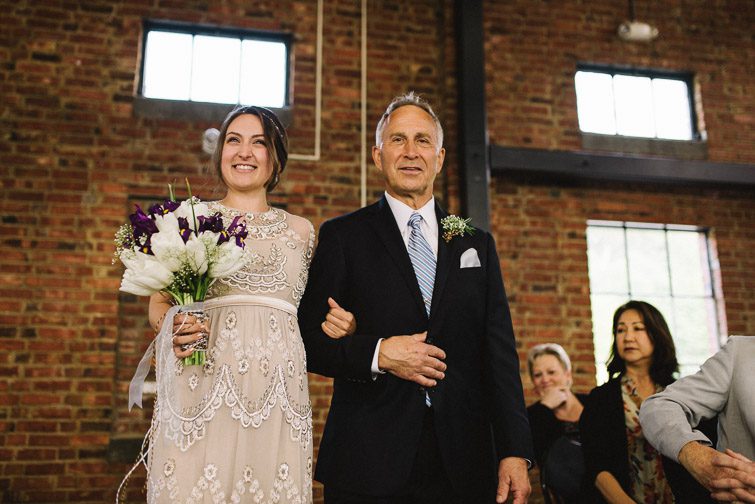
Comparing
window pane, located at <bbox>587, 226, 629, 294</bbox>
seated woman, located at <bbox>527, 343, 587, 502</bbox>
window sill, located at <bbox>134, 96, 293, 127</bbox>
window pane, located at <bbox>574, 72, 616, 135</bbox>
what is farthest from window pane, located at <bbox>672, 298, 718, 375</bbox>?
window sill, located at <bbox>134, 96, 293, 127</bbox>

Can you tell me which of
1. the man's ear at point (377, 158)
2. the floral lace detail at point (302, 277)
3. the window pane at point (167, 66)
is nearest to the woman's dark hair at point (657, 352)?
the man's ear at point (377, 158)

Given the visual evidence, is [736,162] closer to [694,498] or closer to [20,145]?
[694,498]

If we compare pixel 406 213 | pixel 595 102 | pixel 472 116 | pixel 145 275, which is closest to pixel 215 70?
pixel 472 116

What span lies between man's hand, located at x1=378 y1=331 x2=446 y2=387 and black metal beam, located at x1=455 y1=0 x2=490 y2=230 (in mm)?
3157

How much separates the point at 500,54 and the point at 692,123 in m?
1.78

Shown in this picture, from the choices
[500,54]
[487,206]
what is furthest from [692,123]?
[487,206]

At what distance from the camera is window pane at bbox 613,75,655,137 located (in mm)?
6004

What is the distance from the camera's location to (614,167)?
5.57 meters

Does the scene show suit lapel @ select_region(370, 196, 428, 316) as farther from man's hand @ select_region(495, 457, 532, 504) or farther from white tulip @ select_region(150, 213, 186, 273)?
white tulip @ select_region(150, 213, 186, 273)

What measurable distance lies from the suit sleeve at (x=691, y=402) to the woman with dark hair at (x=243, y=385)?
102 centimetres

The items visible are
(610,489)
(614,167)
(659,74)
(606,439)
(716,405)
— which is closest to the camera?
(716,405)

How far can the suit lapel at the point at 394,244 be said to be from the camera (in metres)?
2.11

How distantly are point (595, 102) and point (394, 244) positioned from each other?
4367 mm

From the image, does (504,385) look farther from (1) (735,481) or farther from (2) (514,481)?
(1) (735,481)
